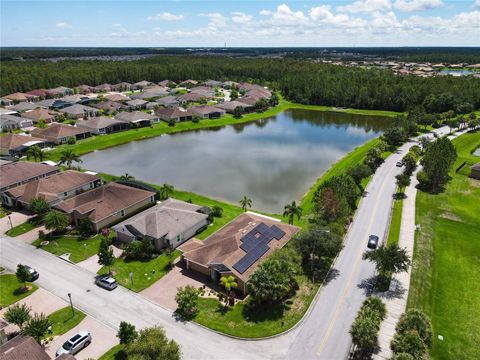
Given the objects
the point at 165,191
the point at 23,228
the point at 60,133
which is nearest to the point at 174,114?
the point at 60,133

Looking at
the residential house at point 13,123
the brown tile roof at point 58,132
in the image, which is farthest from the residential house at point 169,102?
the residential house at point 13,123

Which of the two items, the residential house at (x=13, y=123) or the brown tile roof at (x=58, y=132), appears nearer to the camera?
the brown tile roof at (x=58, y=132)

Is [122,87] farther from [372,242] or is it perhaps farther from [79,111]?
[372,242]

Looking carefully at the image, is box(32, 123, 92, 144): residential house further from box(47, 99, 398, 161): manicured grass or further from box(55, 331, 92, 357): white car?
box(55, 331, 92, 357): white car

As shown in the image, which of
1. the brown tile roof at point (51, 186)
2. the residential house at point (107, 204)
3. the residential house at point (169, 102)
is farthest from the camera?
the residential house at point (169, 102)

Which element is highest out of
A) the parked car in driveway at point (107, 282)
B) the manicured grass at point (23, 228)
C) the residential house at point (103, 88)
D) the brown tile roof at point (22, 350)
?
the residential house at point (103, 88)

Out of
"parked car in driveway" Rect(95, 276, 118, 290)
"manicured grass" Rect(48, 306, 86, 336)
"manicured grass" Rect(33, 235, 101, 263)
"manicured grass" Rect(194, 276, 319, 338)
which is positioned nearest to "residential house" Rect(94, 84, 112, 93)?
"manicured grass" Rect(33, 235, 101, 263)

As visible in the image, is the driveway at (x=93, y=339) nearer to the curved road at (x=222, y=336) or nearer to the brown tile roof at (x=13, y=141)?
the curved road at (x=222, y=336)
